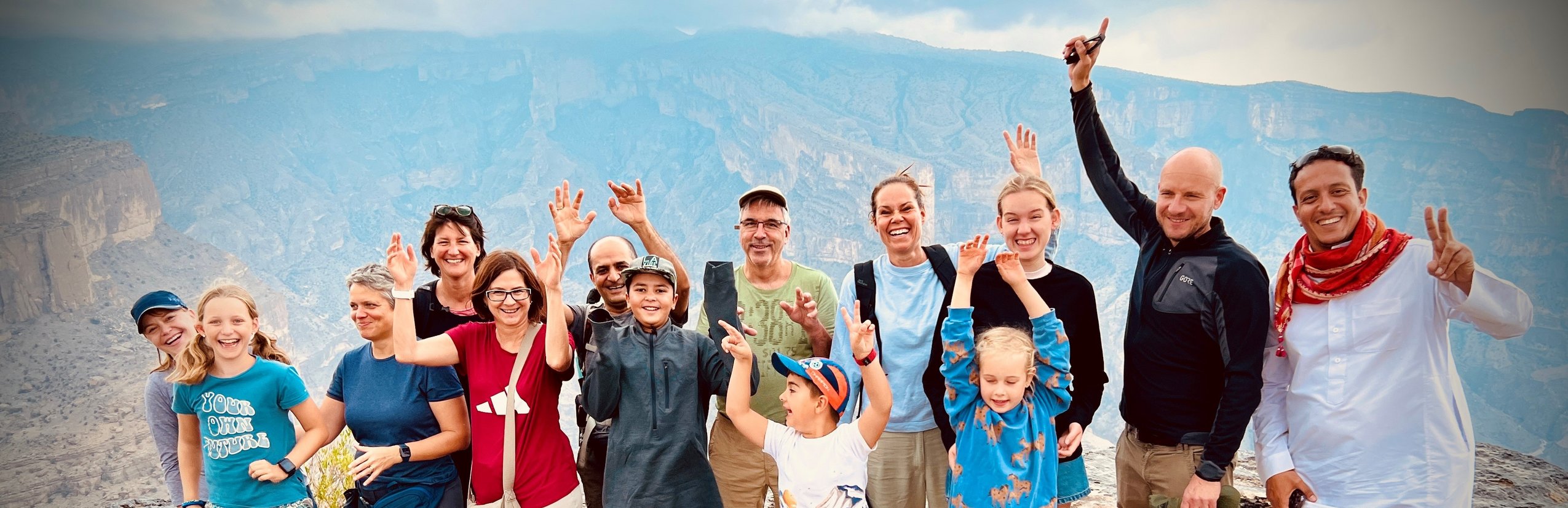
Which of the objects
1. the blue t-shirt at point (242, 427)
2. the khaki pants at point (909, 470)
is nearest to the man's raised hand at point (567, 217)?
the blue t-shirt at point (242, 427)

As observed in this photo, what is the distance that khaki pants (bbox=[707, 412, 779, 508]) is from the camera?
557 centimetres

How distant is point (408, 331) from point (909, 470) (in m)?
3.01

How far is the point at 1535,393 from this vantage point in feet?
381

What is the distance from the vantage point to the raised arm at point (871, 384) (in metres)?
4.38

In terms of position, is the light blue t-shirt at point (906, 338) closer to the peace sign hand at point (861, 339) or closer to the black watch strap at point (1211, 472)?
the peace sign hand at point (861, 339)

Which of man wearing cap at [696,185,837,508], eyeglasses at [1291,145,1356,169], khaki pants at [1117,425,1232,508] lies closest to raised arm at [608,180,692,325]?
man wearing cap at [696,185,837,508]

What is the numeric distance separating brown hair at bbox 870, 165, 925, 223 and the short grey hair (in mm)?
2965

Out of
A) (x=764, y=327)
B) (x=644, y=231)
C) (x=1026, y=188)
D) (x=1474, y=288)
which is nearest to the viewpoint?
(x=1474, y=288)

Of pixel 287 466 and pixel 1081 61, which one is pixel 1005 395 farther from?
pixel 287 466

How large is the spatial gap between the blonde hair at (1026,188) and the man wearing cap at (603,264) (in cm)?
200

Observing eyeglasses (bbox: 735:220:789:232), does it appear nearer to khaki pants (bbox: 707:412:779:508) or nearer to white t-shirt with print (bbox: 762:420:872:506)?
khaki pants (bbox: 707:412:779:508)

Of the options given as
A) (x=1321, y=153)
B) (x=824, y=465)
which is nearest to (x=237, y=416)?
(x=824, y=465)

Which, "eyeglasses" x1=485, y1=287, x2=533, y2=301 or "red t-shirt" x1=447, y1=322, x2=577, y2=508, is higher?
"eyeglasses" x1=485, y1=287, x2=533, y2=301

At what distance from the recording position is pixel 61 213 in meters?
102
